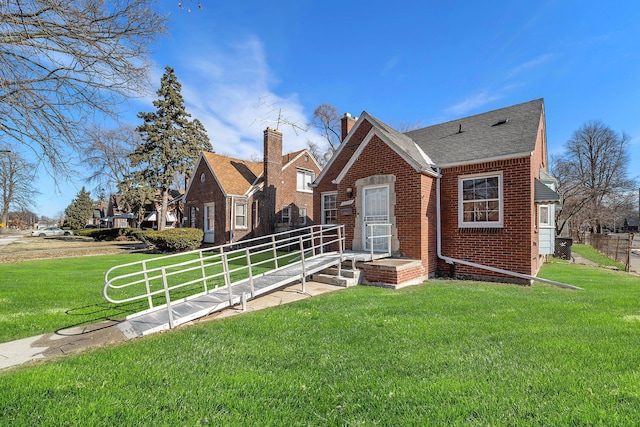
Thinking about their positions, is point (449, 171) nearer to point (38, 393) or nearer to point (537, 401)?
point (537, 401)

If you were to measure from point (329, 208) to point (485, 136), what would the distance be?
680 cm

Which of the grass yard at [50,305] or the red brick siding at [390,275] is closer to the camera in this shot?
the grass yard at [50,305]

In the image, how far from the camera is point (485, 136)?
34.3 ft

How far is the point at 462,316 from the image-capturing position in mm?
5230

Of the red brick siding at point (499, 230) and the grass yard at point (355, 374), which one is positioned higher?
the red brick siding at point (499, 230)

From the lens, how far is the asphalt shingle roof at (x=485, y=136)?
9.23 meters

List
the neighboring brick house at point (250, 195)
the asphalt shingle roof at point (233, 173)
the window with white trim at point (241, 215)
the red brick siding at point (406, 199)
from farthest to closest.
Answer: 1. the asphalt shingle roof at point (233, 173)
2. the window with white trim at point (241, 215)
3. the neighboring brick house at point (250, 195)
4. the red brick siding at point (406, 199)

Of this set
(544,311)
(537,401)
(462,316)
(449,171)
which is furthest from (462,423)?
(449,171)

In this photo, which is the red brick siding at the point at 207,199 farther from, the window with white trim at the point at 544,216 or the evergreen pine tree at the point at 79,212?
the evergreen pine tree at the point at 79,212

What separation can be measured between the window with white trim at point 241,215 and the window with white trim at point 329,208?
7288mm

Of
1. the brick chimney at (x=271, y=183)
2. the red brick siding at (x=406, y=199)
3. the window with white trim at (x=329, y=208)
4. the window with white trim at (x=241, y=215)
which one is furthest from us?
the window with white trim at (x=241, y=215)

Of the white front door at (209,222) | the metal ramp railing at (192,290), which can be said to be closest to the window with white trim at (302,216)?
the white front door at (209,222)

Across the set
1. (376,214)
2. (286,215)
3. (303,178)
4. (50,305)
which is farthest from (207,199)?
(50,305)

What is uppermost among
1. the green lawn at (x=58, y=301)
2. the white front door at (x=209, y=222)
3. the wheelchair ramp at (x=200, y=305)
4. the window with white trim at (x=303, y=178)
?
the window with white trim at (x=303, y=178)
